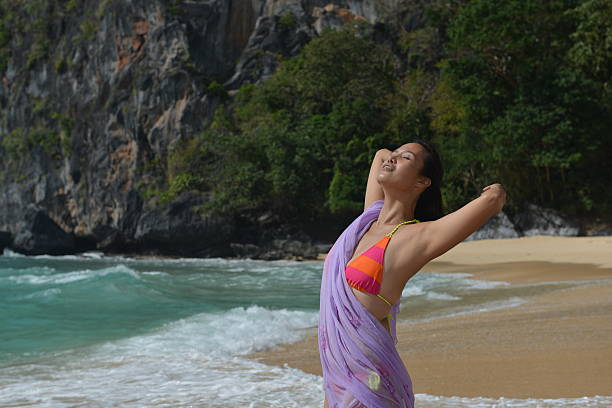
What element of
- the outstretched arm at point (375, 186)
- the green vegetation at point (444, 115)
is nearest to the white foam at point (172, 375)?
the outstretched arm at point (375, 186)

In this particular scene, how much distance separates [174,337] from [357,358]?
6.27 metres

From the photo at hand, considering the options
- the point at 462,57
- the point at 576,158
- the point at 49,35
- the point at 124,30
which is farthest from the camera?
the point at 49,35

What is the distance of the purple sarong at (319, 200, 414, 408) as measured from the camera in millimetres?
2016

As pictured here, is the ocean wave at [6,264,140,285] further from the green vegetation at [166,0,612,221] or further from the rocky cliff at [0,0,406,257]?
the rocky cliff at [0,0,406,257]

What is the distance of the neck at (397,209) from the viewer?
7.18 ft

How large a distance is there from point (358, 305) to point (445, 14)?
30.8 metres

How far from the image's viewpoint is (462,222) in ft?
6.34

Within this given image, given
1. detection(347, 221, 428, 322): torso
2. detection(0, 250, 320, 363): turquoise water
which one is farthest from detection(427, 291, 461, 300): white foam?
detection(347, 221, 428, 322): torso

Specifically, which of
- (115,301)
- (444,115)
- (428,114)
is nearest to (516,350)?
(115,301)

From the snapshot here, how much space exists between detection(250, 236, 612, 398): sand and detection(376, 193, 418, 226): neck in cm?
259

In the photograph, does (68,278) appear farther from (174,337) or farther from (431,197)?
(431,197)

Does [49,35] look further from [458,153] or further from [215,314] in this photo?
[215,314]

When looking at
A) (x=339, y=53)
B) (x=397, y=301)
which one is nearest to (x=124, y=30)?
(x=339, y=53)

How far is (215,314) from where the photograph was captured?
1024 centimetres
